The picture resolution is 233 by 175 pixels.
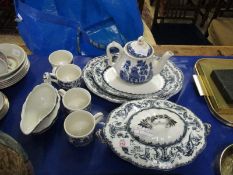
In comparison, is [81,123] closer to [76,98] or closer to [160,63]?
[76,98]

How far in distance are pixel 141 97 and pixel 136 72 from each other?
0.07m

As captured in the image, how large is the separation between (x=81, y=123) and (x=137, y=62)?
0.73 feet

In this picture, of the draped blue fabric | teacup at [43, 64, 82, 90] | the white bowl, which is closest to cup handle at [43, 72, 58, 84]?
teacup at [43, 64, 82, 90]

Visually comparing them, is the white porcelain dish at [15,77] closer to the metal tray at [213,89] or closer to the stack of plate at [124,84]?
the stack of plate at [124,84]

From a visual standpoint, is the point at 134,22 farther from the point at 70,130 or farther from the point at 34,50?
the point at 70,130

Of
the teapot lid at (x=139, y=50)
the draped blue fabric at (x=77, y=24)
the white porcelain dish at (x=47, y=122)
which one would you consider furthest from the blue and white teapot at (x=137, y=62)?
the draped blue fabric at (x=77, y=24)

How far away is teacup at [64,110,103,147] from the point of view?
660 millimetres

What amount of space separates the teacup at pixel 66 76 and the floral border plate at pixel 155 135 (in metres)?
0.18

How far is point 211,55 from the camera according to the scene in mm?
1017

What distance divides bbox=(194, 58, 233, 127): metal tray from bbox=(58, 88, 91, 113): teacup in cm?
35

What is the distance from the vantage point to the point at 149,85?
0.80 m

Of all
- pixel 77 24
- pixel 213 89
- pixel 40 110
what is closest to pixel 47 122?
pixel 40 110

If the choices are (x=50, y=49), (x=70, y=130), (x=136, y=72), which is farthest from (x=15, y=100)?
(x=50, y=49)

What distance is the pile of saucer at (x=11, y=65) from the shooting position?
2.61 feet
